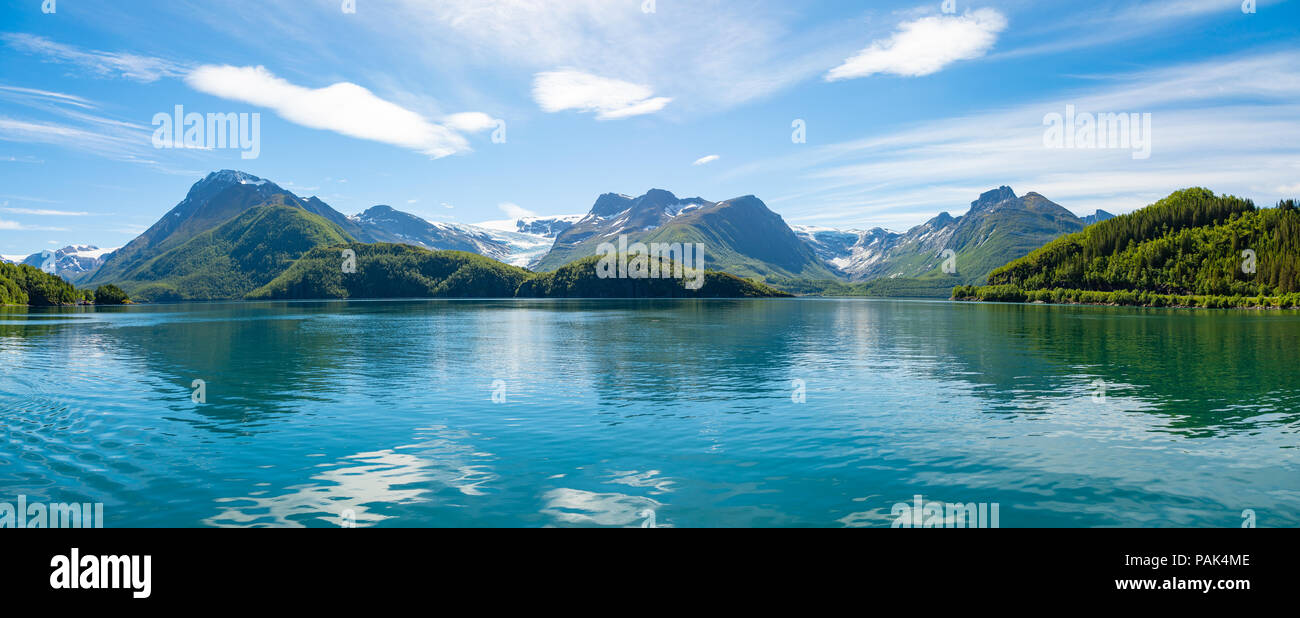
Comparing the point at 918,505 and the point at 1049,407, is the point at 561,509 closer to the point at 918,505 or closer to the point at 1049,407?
the point at 918,505

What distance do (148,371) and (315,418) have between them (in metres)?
38.2

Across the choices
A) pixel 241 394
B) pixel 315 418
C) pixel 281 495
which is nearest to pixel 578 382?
pixel 315 418

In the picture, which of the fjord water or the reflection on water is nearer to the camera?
the reflection on water

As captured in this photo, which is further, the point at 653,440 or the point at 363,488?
the point at 653,440

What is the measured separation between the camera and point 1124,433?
36.2m

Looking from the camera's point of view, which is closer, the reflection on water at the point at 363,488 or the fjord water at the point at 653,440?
the reflection on water at the point at 363,488

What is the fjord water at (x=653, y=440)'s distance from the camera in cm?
2420

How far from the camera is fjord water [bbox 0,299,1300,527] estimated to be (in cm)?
2420

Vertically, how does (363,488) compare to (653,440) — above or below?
below

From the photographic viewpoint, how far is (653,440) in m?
35.1
